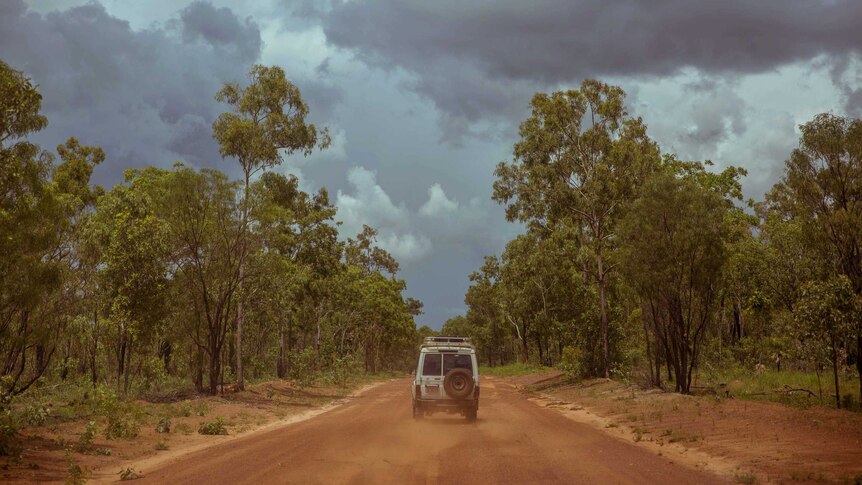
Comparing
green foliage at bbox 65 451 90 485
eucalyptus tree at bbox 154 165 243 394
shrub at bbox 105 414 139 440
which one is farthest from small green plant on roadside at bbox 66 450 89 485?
eucalyptus tree at bbox 154 165 243 394

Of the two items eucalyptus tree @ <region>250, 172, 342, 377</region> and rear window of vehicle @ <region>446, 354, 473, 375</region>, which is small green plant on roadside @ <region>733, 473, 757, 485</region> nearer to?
rear window of vehicle @ <region>446, 354, 473, 375</region>

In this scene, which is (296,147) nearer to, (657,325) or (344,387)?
(344,387)

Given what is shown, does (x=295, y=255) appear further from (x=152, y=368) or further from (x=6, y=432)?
(x=6, y=432)

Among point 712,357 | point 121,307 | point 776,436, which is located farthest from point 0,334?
point 712,357

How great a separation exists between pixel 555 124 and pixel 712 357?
19.9 m

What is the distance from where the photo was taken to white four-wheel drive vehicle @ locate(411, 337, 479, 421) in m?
19.9

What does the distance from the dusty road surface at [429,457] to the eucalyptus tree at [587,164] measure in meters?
20.3

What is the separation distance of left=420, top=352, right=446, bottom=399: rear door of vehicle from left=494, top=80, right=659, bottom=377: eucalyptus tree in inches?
741

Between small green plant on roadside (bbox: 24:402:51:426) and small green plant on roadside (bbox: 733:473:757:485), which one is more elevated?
small green plant on roadside (bbox: 24:402:51:426)

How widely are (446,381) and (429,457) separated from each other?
22.9ft

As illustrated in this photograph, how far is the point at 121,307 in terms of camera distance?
24.4m

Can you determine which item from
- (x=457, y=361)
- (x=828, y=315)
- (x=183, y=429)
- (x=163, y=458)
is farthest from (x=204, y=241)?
(x=828, y=315)

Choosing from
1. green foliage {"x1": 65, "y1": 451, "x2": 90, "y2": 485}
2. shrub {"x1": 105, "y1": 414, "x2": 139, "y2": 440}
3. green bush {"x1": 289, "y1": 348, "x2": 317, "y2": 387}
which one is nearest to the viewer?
green foliage {"x1": 65, "y1": 451, "x2": 90, "y2": 485}

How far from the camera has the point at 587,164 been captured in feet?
127
